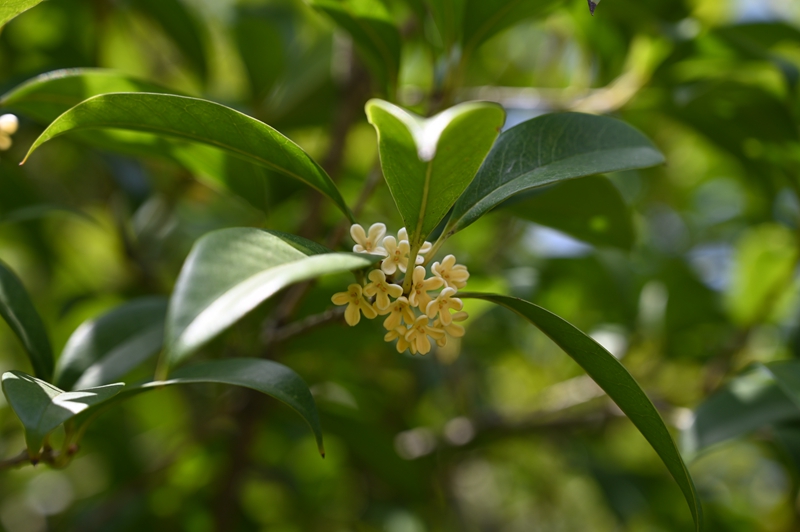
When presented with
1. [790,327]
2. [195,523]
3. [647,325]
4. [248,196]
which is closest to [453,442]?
[647,325]

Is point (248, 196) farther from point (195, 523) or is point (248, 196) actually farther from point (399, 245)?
point (195, 523)

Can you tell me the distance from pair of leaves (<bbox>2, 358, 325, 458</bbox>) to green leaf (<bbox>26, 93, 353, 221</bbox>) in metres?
0.21

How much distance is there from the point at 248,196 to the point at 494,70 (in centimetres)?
151

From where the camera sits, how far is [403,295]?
27.1 inches

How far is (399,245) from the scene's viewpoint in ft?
2.29

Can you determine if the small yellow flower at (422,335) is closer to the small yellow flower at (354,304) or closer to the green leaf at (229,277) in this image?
the small yellow flower at (354,304)

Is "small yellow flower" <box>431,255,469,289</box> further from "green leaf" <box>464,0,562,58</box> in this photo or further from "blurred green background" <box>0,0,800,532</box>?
"green leaf" <box>464,0,562,58</box>

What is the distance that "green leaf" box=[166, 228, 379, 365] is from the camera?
17.1 inches

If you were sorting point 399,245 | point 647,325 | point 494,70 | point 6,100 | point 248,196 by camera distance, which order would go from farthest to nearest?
point 494,70 → point 647,325 → point 248,196 → point 6,100 → point 399,245

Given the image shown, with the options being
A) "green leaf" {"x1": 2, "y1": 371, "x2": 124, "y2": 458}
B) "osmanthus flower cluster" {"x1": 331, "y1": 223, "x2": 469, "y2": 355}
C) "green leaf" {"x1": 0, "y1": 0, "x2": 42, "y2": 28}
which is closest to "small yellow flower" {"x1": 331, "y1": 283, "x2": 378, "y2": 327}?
"osmanthus flower cluster" {"x1": 331, "y1": 223, "x2": 469, "y2": 355}

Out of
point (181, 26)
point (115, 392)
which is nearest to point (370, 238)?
point (115, 392)

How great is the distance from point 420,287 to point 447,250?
1174mm

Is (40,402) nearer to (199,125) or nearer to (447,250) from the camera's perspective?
(199,125)

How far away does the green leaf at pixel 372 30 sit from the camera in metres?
0.95
